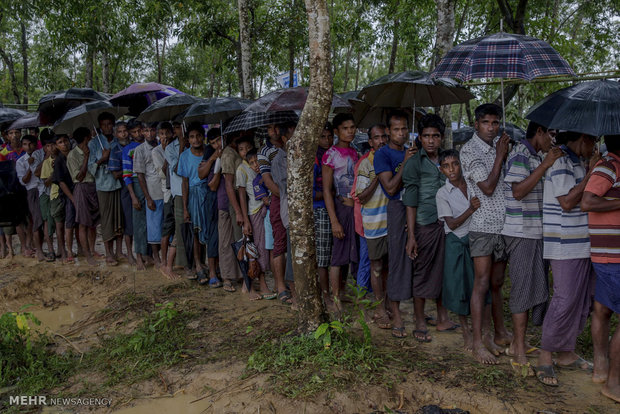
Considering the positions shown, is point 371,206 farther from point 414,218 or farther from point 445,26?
point 445,26

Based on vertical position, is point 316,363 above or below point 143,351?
above

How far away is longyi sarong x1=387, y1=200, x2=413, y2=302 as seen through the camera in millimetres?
4188

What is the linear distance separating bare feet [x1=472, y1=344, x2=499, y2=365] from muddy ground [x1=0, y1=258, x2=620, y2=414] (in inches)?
2.6

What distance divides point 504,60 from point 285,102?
1979mm

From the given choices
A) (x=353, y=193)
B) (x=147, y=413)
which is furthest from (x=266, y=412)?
(x=353, y=193)

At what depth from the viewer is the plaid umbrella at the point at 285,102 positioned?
452cm

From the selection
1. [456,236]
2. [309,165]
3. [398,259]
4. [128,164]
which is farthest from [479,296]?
[128,164]

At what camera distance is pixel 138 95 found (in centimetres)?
801

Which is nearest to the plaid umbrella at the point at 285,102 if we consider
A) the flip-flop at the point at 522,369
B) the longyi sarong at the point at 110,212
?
the flip-flop at the point at 522,369

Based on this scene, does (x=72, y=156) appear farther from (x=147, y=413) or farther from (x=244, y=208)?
(x=147, y=413)

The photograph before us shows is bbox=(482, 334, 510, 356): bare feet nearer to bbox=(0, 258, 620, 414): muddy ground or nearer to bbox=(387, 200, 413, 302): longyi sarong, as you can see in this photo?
bbox=(0, 258, 620, 414): muddy ground

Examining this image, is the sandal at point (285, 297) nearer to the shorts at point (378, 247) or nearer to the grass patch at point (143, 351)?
the grass patch at point (143, 351)

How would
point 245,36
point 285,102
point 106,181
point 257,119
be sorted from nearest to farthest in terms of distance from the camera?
point 285,102 < point 257,119 < point 106,181 < point 245,36

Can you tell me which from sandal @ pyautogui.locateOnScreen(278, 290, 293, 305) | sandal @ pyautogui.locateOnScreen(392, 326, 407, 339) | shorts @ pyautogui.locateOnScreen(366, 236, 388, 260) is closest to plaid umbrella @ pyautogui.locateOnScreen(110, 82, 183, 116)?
sandal @ pyautogui.locateOnScreen(278, 290, 293, 305)
